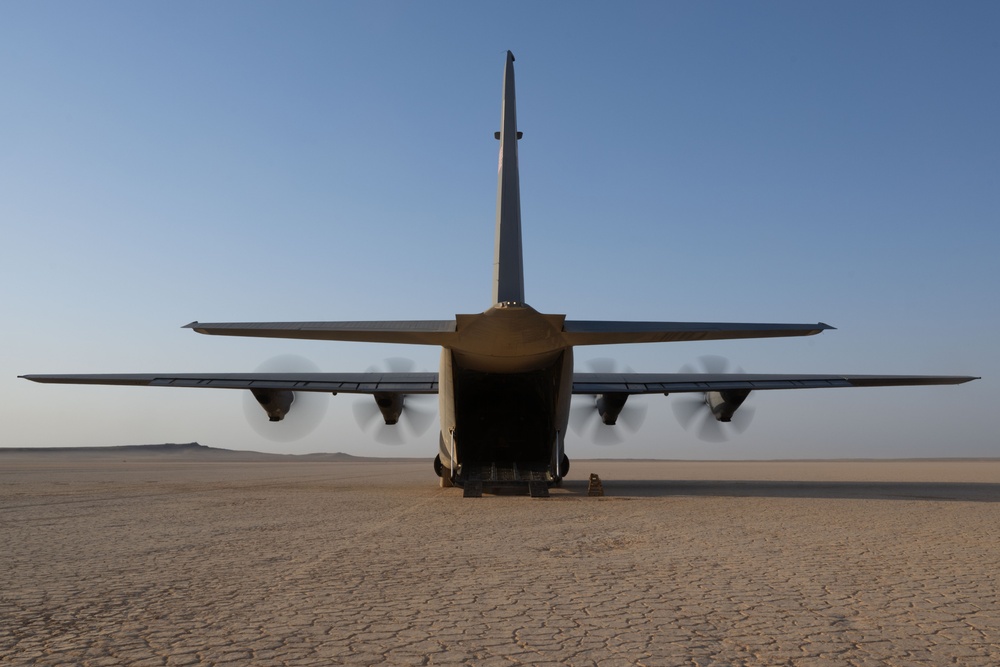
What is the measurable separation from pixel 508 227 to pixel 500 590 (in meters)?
11.5

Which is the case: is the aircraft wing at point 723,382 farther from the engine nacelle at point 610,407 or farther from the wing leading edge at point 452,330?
the wing leading edge at point 452,330

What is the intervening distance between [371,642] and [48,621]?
2435 mm

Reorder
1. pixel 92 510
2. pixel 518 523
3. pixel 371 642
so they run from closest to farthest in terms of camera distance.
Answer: pixel 371 642, pixel 518 523, pixel 92 510

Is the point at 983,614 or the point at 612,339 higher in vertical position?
the point at 612,339

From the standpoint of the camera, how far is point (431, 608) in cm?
575

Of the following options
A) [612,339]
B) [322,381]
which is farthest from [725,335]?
[322,381]

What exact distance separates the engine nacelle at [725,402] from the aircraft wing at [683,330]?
10.7 meters

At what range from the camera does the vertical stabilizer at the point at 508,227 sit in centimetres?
1636

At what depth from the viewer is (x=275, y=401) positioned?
23.4 meters

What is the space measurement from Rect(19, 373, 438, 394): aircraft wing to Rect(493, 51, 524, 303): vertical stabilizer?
329 inches

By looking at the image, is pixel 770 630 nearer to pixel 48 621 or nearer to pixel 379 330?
pixel 48 621

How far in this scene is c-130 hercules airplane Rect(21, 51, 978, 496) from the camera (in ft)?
44.4

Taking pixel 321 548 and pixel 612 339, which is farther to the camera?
pixel 612 339

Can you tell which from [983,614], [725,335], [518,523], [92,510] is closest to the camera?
[983,614]
